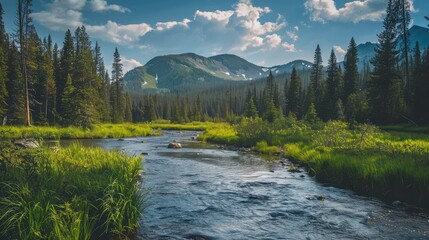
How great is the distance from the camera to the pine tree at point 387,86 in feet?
148

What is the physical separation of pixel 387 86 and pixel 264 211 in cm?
4297

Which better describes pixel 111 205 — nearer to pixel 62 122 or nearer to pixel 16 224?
pixel 16 224

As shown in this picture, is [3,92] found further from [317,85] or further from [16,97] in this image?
[317,85]

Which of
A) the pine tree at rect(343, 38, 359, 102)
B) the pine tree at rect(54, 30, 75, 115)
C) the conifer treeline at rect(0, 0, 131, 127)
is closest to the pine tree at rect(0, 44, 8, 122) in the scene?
the conifer treeline at rect(0, 0, 131, 127)

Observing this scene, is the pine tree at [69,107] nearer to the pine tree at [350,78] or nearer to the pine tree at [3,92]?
the pine tree at [3,92]

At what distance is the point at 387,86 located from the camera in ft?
149

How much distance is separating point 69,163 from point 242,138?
23312 millimetres

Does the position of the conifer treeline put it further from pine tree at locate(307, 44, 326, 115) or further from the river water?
pine tree at locate(307, 44, 326, 115)

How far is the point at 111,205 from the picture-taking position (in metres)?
7.46

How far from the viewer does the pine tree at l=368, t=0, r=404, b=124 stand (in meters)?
45.0

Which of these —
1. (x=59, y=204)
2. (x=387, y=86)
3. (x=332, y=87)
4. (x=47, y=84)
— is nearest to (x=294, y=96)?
(x=332, y=87)

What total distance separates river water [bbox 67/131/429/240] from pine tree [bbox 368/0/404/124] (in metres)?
35.5

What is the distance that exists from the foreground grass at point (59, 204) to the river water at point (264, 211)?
1.07 meters

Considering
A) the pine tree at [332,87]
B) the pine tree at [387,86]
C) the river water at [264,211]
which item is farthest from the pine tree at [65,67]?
the pine tree at [387,86]
